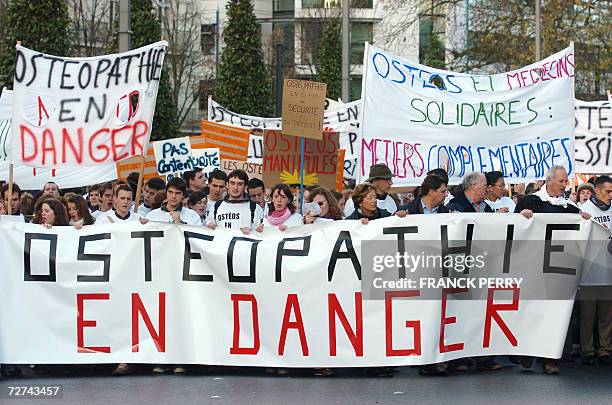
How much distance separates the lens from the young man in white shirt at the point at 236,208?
460 inches

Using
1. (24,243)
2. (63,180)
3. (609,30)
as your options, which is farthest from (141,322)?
(609,30)

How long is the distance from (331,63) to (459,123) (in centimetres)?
3846

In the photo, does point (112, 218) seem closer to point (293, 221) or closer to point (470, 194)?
point (293, 221)

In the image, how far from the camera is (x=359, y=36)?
6372 cm

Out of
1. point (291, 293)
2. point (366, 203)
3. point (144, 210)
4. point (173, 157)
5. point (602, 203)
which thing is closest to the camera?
point (291, 293)

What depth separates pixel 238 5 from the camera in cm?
4016

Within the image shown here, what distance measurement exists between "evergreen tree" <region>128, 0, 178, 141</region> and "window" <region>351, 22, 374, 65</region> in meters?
25.7

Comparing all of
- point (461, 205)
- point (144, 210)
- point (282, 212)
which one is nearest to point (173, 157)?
point (144, 210)

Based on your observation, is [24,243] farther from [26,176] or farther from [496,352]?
[26,176]

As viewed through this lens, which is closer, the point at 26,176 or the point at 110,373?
the point at 110,373

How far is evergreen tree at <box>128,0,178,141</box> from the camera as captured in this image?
36344 mm

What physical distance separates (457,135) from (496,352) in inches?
142

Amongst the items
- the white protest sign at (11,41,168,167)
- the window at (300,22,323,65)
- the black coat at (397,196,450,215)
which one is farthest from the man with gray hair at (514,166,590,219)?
the window at (300,22,323,65)

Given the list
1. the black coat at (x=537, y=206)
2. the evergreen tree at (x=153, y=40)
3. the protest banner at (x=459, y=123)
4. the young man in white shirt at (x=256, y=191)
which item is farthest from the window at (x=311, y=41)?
the black coat at (x=537, y=206)
